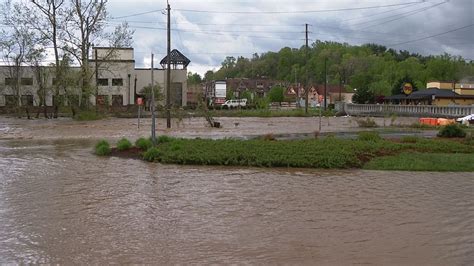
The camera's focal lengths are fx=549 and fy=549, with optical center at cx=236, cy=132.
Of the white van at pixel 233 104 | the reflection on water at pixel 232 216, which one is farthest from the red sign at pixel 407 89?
the reflection on water at pixel 232 216

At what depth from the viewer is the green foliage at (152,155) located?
→ 776 inches

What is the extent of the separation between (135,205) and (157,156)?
764 centimetres

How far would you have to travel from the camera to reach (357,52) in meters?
175

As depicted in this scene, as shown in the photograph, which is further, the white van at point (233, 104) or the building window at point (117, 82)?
the white van at point (233, 104)

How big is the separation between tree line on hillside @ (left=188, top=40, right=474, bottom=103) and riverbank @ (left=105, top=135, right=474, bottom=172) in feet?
224

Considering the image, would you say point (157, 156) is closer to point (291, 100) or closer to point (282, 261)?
point (282, 261)

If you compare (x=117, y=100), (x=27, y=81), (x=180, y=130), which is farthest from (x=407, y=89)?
(x=180, y=130)

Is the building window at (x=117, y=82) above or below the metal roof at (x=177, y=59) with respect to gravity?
below

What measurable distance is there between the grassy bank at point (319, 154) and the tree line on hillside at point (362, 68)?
68.2 meters

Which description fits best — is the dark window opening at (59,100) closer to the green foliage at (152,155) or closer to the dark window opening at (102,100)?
the dark window opening at (102,100)

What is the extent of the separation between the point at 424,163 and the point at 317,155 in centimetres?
357

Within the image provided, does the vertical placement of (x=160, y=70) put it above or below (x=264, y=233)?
above

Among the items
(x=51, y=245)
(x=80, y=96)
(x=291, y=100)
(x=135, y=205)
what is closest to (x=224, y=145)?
(x=135, y=205)

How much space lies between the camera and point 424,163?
18.5 metres
